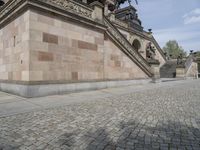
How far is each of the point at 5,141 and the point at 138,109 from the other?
3.98 metres

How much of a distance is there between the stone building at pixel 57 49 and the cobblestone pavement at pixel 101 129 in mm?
3251

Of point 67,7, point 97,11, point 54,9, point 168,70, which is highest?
point 97,11

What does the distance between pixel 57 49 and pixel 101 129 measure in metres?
6.17

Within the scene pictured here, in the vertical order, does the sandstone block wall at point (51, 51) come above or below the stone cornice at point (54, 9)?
below

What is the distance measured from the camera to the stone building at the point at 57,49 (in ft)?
27.8

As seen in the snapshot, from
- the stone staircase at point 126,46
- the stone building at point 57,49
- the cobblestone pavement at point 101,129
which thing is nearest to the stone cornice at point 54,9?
the stone building at point 57,49

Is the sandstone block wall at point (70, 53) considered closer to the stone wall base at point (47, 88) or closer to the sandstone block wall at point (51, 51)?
the sandstone block wall at point (51, 51)

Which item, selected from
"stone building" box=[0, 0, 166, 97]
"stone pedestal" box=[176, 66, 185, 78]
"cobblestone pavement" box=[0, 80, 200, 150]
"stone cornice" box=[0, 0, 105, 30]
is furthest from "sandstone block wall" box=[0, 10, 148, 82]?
"stone pedestal" box=[176, 66, 185, 78]

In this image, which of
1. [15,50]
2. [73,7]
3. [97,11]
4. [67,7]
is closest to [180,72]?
[97,11]

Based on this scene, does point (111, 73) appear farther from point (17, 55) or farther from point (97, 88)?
point (17, 55)

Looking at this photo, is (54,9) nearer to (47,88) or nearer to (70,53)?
(70,53)

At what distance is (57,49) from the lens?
9445 millimetres

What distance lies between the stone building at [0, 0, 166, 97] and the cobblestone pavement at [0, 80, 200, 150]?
325cm

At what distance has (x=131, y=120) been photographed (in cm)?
490
